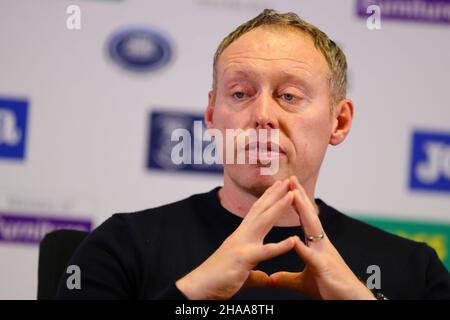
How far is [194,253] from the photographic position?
128 centimetres

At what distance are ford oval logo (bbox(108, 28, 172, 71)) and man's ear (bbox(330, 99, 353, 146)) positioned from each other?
1.27 meters

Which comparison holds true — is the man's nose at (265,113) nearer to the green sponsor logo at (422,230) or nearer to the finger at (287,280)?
the finger at (287,280)

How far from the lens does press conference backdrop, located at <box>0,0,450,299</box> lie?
2545 millimetres

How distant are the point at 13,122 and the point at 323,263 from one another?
5.71 feet

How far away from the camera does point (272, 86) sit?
1.29 m

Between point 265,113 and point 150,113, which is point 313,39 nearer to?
point 265,113

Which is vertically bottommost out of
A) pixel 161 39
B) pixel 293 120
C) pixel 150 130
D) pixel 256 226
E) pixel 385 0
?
pixel 256 226

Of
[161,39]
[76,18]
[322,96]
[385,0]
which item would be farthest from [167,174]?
[322,96]

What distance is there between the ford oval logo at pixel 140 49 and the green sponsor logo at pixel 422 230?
97 cm

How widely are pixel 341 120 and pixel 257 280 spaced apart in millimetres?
455

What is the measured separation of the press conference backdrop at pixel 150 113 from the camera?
2.54 meters

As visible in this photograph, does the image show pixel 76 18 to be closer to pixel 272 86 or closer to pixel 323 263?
pixel 272 86

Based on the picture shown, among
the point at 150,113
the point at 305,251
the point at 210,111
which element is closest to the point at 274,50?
the point at 210,111

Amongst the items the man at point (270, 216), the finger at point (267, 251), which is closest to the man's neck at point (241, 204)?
the man at point (270, 216)
